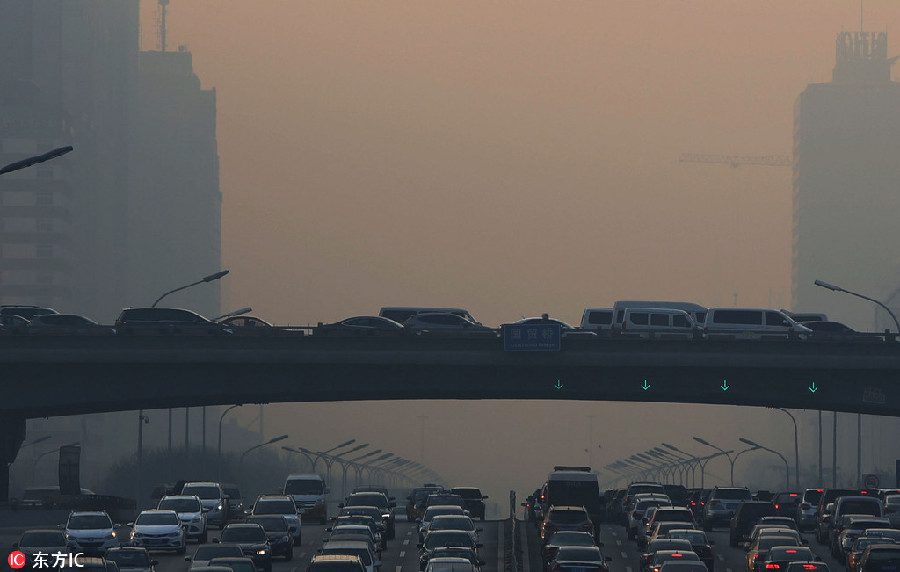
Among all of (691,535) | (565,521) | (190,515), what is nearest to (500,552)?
(565,521)

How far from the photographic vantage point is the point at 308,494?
256 feet

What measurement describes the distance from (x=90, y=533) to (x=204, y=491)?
18.2 m

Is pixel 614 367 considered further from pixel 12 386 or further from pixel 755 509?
pixel 12 386

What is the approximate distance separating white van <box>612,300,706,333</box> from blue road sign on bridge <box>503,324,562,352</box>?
3.24 meters

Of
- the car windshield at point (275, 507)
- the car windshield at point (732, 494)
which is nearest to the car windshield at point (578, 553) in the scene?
the car windshield at point (275, 507)

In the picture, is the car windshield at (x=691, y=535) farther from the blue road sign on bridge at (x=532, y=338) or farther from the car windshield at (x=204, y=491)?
the car windshield at (x=204, y=491)

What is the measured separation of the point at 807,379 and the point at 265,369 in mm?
26419

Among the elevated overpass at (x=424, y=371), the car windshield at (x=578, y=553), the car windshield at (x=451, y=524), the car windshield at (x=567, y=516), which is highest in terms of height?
the elevated overpass at (x=424, y=371)

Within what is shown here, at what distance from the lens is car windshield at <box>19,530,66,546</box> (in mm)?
46969

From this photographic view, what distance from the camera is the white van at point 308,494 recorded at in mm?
77125

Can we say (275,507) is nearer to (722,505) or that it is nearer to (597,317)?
→ (597,317)

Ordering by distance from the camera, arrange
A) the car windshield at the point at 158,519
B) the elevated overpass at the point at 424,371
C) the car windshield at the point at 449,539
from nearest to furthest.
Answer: the car windshield at the point at 449,539 → the car windshield at the point at 158,519 → the elevated overpass at the point at 424,371

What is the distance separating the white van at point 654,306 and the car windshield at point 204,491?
20635 millimetres

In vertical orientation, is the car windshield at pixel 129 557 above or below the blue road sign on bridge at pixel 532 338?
below
